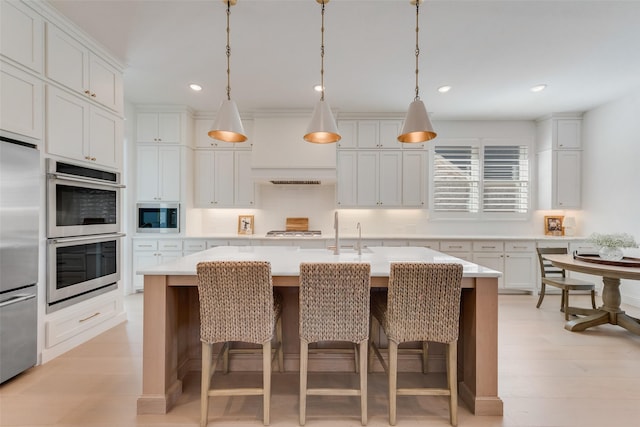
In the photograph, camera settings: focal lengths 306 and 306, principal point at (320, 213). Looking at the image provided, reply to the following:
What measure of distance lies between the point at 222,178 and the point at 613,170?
5797mm

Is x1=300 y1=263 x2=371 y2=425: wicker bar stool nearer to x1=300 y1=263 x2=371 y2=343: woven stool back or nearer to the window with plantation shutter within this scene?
x1=300 y1=263 x2=371 y2=343: woven stool back

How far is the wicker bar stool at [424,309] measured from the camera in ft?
5.75

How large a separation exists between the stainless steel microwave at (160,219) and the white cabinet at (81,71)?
1.66 meters

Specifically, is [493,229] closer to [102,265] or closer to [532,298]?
[532,298]

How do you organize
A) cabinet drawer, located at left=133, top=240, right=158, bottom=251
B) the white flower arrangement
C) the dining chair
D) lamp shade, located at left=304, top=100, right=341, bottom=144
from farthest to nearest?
cabinet drawer, located at left=133, top=240, right=158, bottom=251 → the dining chair → the white flower arrangement → lamp shade, located at left=304, top=100, right=341, bottom=144

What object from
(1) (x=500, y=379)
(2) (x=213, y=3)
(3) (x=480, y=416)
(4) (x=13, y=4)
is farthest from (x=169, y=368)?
(4) (x=13, y=4)

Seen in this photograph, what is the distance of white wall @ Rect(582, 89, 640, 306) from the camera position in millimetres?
4090

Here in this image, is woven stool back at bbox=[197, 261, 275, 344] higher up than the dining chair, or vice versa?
woven stool back at bbox=[197, 261, 275, 344]

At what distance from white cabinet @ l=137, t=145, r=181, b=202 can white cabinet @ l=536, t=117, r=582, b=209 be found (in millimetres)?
5845

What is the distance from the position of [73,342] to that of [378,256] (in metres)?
2.83

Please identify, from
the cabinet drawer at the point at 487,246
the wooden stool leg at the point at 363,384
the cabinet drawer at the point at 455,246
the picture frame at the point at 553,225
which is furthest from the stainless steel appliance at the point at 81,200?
the picture frame at the point at 553,225

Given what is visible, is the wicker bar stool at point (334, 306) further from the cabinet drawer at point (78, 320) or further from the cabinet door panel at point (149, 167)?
the cabinet door panel at point (149, 167)

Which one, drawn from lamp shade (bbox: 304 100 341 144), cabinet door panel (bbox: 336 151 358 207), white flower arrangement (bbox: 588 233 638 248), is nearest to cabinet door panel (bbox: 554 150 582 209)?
white flower arrangement (bbox: 588 233 638 248)

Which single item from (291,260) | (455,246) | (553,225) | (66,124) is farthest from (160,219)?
(553,225)
